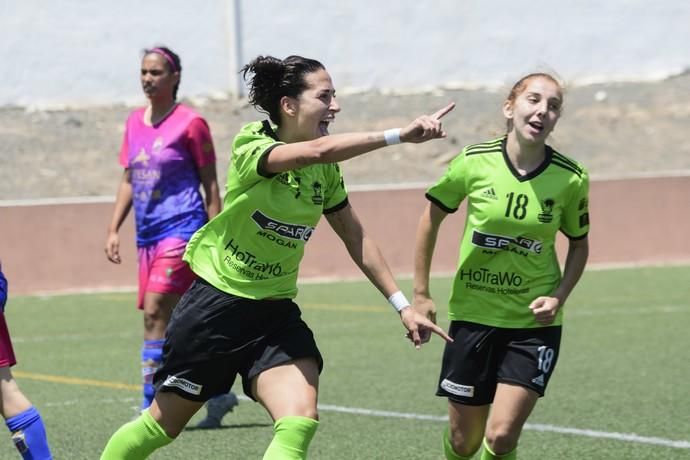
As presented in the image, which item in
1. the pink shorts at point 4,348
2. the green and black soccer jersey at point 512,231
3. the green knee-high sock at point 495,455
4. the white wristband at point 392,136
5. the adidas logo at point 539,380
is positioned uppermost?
the white wristband at point 392,136

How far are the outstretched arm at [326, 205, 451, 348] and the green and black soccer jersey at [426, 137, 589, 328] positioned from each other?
372 millimetres

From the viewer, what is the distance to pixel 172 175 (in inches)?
304

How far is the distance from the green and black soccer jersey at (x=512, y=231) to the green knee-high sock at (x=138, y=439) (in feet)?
4.63

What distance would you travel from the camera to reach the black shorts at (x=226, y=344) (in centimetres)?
500

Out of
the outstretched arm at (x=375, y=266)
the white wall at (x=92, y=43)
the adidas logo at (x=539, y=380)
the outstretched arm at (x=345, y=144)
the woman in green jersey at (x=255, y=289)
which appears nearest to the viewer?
the outstretched arm at (x=345, y=144)

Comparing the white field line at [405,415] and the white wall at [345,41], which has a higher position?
the white wall at [345,41]

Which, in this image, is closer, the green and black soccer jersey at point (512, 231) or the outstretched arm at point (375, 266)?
the outstretched arm at point (375, 266)

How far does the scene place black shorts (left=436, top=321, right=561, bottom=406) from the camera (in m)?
5.54

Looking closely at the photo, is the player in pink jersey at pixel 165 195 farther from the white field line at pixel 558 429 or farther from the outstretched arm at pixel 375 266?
the outstretched arm at pixel 375 266

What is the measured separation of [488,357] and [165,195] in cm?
273

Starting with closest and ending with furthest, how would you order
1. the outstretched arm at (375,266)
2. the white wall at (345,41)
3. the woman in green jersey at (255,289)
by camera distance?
1. the woman in green jersey at (255,289)
2. the outstretched arm at (375,266)
3. the white wall at (345,41)

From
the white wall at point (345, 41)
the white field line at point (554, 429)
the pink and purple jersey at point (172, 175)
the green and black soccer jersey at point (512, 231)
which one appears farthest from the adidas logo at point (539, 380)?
the white wall at point (345, 41)

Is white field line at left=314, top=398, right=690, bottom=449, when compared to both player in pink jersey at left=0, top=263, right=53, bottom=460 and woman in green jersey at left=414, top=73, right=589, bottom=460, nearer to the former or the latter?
woman in green jersey at left=414, top=73, right=589, bottom=460

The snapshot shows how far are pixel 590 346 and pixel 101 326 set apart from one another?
184 inches
